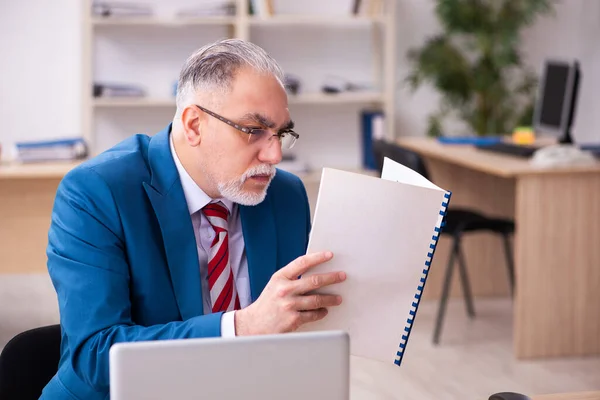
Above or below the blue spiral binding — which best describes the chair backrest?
below

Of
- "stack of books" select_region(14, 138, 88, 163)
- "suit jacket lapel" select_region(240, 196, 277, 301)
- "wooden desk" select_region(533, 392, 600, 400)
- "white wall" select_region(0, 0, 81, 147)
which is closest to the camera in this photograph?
"wooden desk" select_region(533, 392, 600, 400)

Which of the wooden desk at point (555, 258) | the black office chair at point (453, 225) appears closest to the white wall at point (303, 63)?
the black office chair at point (453, 225)

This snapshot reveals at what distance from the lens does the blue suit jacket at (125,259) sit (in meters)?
1.36

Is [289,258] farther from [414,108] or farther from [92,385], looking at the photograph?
[414,108]

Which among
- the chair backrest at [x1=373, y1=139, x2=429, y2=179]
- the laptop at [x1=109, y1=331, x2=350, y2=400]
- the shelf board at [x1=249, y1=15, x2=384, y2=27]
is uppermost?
the shelf board at [x1=249, y1=15, x2=384, y2=27]

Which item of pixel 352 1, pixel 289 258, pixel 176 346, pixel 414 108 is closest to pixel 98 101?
pixel 352 1

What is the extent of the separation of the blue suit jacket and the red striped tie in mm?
38

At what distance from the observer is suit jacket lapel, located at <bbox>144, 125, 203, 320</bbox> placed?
1.49m

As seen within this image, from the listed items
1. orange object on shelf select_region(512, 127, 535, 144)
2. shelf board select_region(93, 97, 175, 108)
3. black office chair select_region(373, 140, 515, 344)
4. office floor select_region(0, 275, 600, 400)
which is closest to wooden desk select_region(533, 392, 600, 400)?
office floor select_region(0, 275, 600, 400)

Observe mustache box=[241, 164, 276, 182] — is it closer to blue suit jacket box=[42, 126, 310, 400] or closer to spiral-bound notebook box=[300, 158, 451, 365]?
blue suit jacket box=[42, 126, 310, 400]

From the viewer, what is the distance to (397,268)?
134 centimetres

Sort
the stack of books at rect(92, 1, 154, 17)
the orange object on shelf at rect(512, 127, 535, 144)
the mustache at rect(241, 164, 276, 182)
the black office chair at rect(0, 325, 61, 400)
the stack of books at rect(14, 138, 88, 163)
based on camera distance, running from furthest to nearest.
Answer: the stack of books at rect(92, 1, 154, 17) < the orange object on shelf at rect(512, 127, 535, 144) < the stack of books at rect(14, 138, 88, 163) < the mustache at rect(241, 164, 276, 182) < the black office chair at rect(0, 325, 61, 400)

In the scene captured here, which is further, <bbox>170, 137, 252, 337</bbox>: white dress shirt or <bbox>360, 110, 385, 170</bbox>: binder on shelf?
<bbox>360, 110, 385, 170</bbox>: binder on shelf

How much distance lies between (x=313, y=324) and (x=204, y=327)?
17cm
